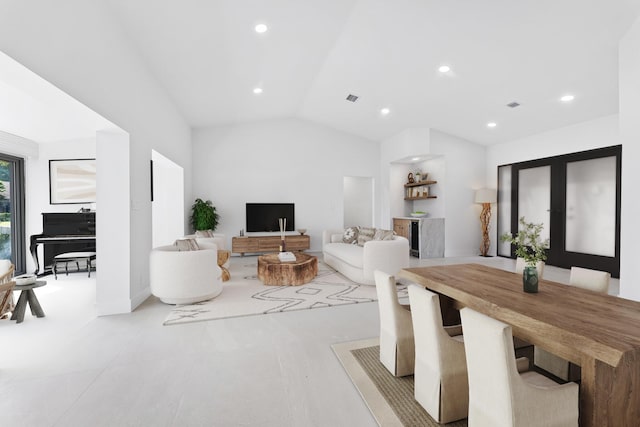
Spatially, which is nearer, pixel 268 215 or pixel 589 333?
pixel 589 333

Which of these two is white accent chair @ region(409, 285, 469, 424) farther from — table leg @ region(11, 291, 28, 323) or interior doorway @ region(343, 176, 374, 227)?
interior doorway @ region(343, 176, 374, 227)

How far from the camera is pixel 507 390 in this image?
1.16 m

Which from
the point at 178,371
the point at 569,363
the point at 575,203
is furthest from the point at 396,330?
the point at 575,203

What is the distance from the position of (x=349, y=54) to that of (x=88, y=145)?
509 centimetres

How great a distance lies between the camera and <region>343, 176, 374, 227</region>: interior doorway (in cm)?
940

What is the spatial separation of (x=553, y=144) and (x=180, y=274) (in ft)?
22.0

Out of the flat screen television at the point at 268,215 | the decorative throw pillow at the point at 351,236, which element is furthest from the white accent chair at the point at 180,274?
the flat screen television at the point at 268,215

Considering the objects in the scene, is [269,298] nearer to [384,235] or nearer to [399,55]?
[384,235]

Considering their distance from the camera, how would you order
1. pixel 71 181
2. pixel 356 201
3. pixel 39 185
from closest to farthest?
1. pixel 39 185
2. pixel 71 181
3. pixel 356 201

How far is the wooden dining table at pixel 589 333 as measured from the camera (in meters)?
1.14

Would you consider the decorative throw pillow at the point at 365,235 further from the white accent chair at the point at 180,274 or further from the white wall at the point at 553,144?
the white wall at the point at 553,144

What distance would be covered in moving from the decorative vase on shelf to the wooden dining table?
0.04 m

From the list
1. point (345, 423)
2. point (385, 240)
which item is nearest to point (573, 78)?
point (385, 240)

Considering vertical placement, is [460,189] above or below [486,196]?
above
